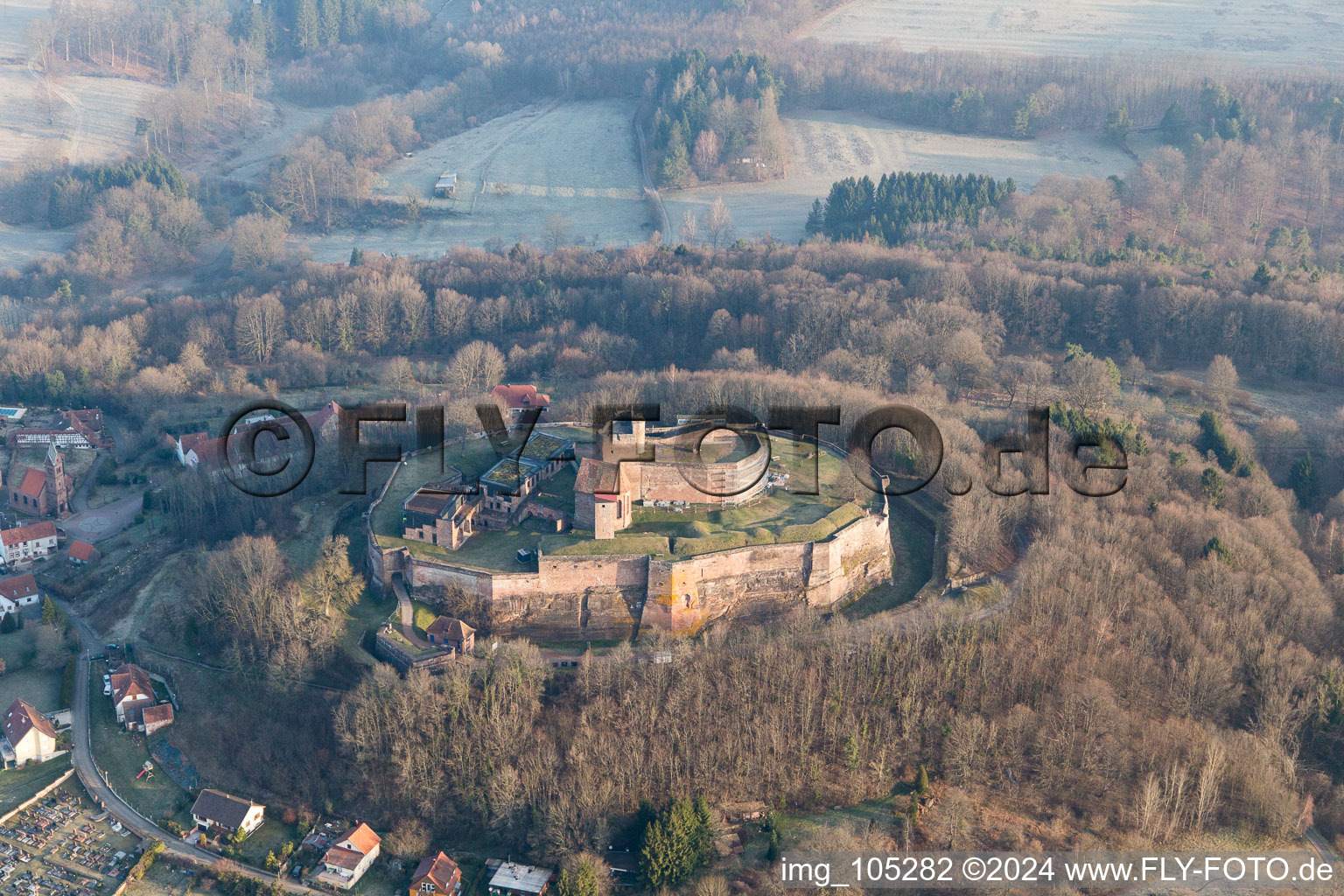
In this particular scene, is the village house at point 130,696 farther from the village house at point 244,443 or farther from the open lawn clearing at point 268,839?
the village house at point 244,443

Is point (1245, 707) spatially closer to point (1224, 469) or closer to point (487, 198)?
point (1224, 469)

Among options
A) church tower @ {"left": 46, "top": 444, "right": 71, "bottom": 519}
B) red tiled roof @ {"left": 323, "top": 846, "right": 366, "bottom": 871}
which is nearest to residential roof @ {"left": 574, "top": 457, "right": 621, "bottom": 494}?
red tiled roof @ {"left": 323, "top": 846, "right": 366, "bottom": 871}

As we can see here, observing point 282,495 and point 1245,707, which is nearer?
point 1245,707

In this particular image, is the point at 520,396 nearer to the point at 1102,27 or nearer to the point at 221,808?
the point at 221,808

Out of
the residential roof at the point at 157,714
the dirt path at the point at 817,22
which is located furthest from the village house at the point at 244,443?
the dirt path at the point at 817,22

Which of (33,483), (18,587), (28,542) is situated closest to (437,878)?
(18,587)

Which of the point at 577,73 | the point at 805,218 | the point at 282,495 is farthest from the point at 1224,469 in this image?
the point at 577,73
